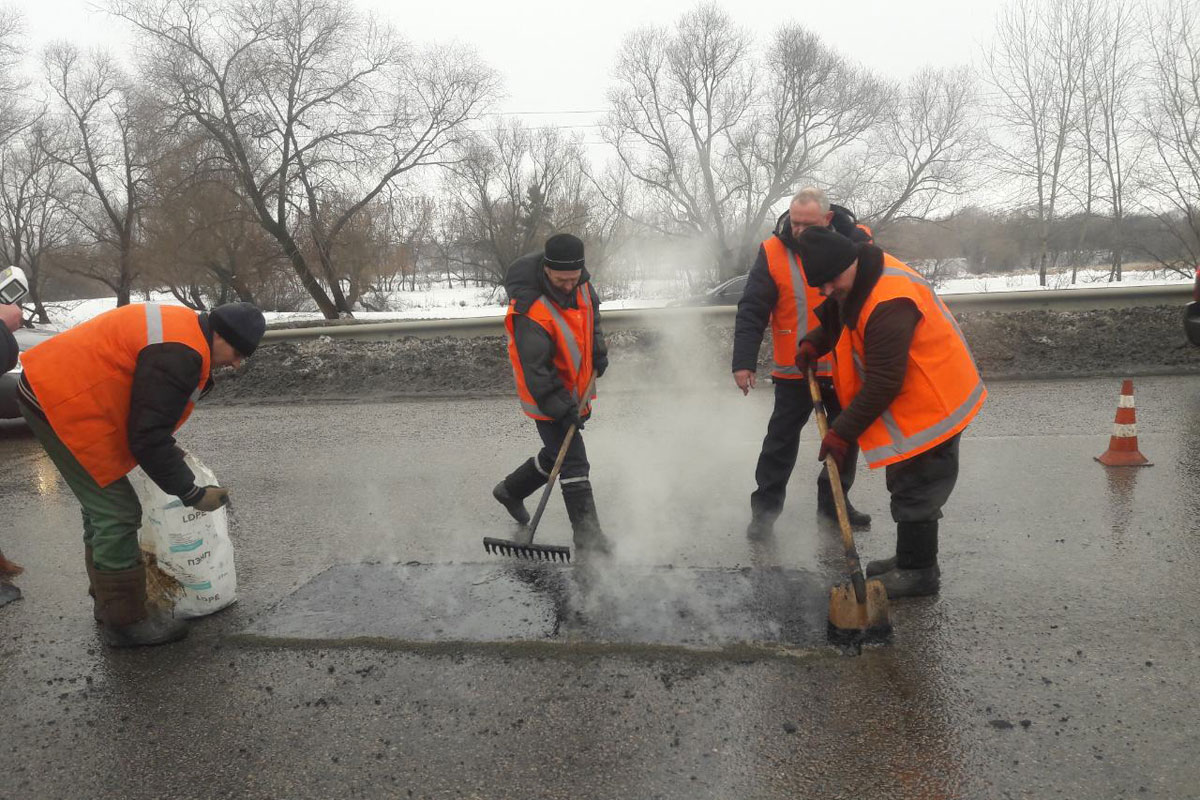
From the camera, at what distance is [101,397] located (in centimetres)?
309

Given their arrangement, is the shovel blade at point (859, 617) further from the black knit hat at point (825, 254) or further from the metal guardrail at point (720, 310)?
the metal guardrail at point (720, 310)

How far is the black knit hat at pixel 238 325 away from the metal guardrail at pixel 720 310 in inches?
281

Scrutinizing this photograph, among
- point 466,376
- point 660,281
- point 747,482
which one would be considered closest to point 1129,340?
point 747,482

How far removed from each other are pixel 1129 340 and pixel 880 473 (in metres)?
5.84

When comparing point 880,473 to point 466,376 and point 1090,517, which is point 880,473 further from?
point 466,376

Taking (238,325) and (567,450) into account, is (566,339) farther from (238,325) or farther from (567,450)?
(238,325)

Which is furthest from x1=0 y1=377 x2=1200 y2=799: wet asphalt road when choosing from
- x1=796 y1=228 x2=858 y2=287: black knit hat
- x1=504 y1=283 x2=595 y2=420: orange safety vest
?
x1=796 y1=228 x2=858 y2=287: black knit hat

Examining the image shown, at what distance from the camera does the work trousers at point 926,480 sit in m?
3.32

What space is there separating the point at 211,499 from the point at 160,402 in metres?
0.47

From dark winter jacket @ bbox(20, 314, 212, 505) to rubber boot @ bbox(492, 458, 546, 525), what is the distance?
1817mm

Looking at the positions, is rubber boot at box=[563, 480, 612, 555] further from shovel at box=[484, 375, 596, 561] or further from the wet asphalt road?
the wet asphalt road

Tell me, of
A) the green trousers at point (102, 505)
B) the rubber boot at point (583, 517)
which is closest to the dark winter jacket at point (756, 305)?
the rubber boot at point (583, 517)

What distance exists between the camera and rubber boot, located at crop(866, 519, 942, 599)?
340 cm

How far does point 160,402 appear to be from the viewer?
302 centimetres
